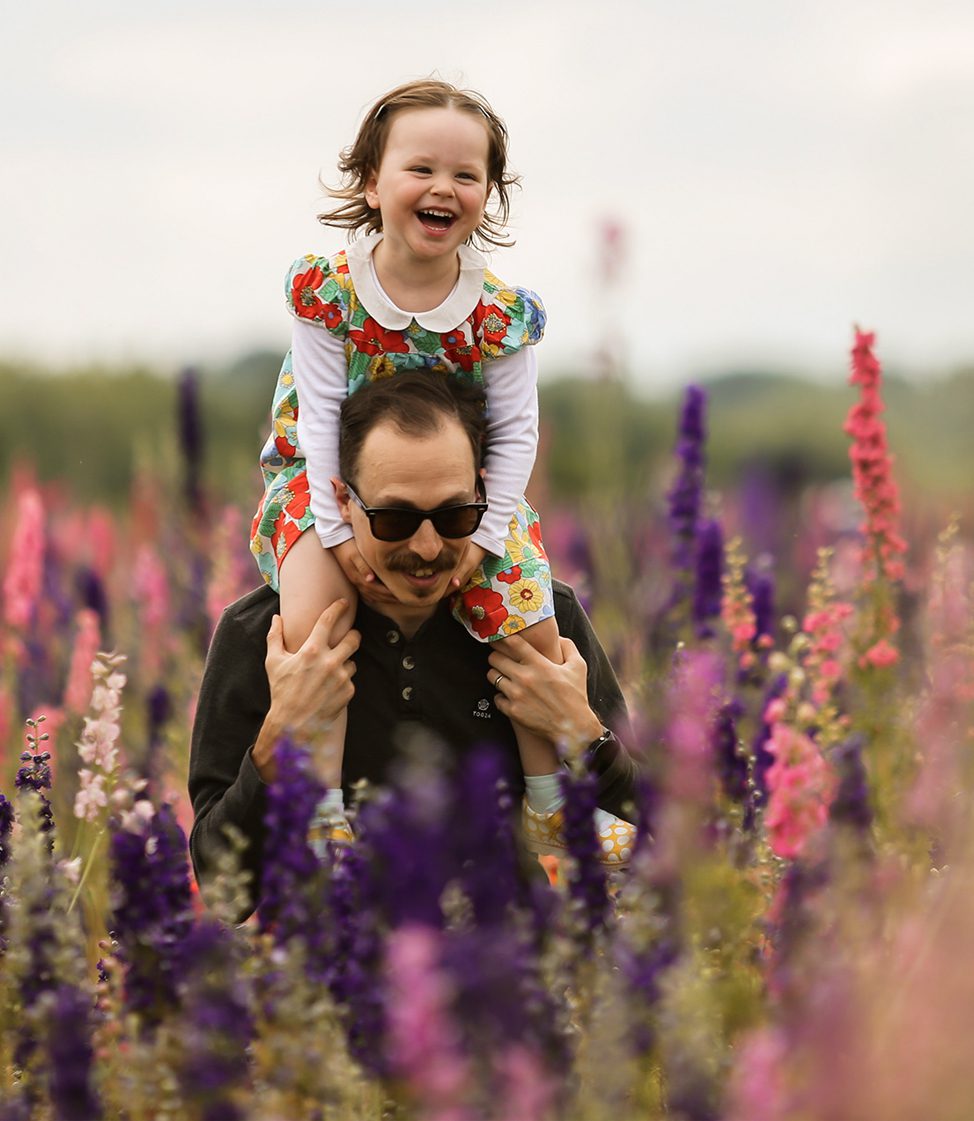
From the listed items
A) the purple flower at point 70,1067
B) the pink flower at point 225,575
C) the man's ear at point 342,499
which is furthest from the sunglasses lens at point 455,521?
the pink flower at point 225,575

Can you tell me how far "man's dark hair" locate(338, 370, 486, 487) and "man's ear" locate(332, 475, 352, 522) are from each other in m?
0.02

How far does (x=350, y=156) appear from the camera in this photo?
327 centimetres

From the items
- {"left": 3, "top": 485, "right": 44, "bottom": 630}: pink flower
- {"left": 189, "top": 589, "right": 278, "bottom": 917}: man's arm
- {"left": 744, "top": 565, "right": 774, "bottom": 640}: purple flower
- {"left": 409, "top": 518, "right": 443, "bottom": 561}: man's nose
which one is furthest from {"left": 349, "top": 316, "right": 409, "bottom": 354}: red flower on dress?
{"left": 3, "top": 485, "right": 44, "bottom": 630}: pink flower

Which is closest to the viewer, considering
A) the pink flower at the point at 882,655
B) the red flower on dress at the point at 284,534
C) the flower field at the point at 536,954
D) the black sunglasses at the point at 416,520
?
the flower field at the point at 536,954

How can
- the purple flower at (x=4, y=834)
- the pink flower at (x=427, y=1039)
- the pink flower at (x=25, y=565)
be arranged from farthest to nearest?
the pink flower at (x=25, y=565) < the purple flower at (x=4, y=834) < the pink flower at (x=427, y=1039)

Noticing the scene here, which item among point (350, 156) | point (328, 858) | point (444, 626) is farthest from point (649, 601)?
point (328, 858)

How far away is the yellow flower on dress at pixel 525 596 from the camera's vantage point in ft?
10.1

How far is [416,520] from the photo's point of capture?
284cm

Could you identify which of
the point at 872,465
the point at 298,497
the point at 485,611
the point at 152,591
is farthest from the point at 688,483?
the point at 152,591

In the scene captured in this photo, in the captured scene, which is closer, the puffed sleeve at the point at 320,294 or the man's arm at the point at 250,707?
the man's arm at the point at 250,707

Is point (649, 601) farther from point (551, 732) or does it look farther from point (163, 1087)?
point (163, 1087)

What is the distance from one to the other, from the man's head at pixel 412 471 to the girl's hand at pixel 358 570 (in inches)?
0.9

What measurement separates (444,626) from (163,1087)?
146cm

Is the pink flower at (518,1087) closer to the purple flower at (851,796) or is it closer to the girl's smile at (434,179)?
the purple flower at (851,796)
